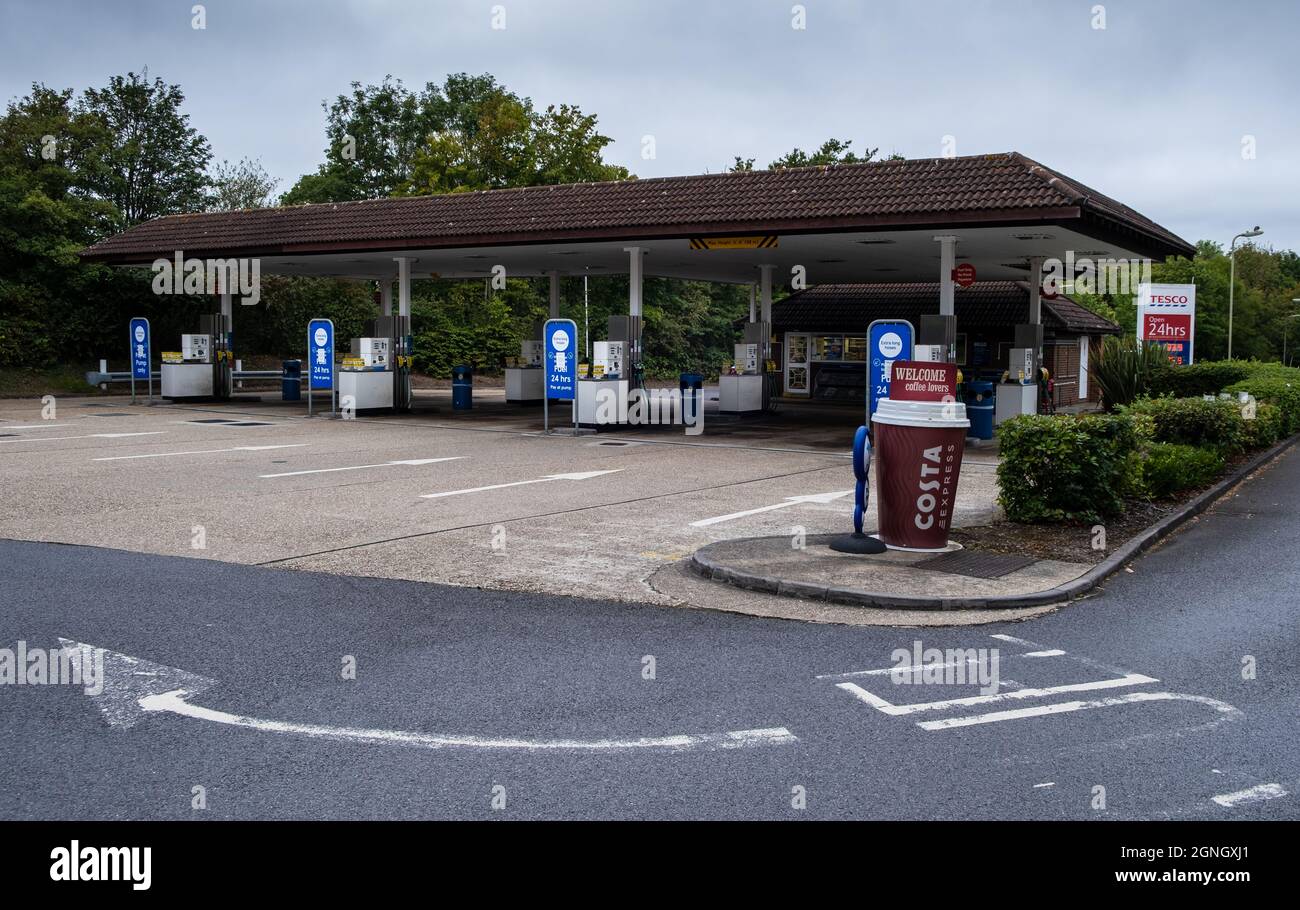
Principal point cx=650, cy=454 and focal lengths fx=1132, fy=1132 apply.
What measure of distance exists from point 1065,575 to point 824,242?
1465 cm

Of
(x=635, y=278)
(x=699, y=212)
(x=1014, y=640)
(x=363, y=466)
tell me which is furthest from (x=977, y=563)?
(x=635, y=278)

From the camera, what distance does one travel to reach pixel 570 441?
2181 centimetres

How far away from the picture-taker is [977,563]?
9.78 m

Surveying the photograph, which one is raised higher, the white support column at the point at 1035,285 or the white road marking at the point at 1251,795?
the white support column at the point at 1035,285

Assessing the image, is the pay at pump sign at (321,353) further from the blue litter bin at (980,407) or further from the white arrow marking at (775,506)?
the white arrow marking at (775,506)

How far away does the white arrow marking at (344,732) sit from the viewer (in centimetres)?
533

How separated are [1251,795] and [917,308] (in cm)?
3223

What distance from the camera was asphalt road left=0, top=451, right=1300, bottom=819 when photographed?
4.72m

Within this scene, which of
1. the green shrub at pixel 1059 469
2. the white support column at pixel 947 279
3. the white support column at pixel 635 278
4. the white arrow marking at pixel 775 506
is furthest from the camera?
the white support column at pixel 635 278

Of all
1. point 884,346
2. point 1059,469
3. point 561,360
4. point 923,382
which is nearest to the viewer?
point 923,382

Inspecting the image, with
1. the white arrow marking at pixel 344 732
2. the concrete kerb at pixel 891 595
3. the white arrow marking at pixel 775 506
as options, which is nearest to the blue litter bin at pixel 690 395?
the white arrow marking at pixel 775 506

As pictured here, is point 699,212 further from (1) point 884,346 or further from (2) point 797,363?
(2) point 797,363

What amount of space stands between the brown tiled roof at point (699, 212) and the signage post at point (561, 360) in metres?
2.13

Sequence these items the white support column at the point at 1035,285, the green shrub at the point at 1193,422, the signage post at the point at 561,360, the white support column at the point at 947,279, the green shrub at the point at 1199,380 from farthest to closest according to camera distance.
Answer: the green shrub at the point at 1199,380, the white support column at the point at 1035,285, the signage post at the point at 561,360, the white support column at the point at 947,279, the green shrub at the point at 1193,422
